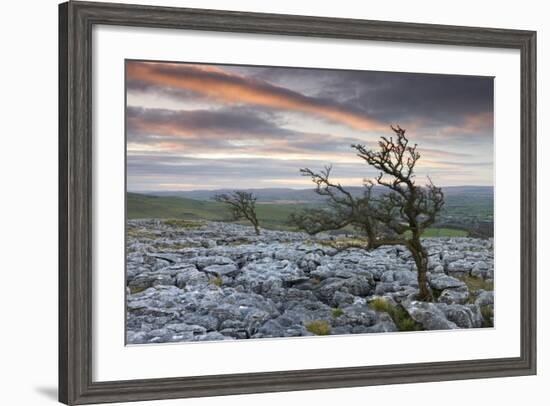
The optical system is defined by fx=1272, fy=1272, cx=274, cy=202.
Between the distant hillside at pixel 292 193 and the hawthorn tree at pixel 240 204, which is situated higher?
the distant hillside at pixel 292 193

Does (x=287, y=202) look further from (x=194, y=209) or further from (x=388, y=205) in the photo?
(x=388, y=205)

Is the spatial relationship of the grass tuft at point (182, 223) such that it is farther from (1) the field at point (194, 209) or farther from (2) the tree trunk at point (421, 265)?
(2) the tree trunk at point (421, 265)

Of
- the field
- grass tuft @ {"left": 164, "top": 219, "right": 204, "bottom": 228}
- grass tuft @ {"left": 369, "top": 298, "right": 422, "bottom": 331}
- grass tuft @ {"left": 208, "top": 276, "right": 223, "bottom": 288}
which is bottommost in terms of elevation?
grass tuft @ {"left": 369, "top": 298, "right": 422, "bottom": 331}

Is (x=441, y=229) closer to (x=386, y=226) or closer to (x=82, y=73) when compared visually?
(x=386, y=226)

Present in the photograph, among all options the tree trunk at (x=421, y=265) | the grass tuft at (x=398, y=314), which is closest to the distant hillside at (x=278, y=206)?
the tree trunk at (x=421, y=265)

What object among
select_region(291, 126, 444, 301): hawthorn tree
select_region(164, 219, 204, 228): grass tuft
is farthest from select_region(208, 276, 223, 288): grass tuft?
select_region(291, 126, 444, 301): hawthorn tree

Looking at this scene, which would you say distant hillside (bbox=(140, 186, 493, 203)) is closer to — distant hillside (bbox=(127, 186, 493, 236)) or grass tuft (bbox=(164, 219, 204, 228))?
distant hillside (bbox=(127, 186, 493, 236))
